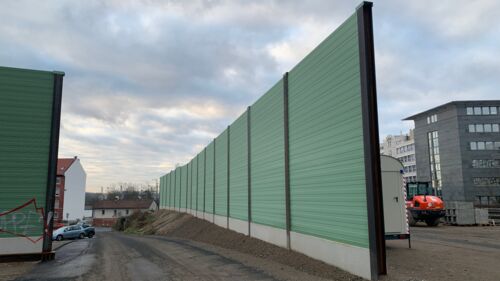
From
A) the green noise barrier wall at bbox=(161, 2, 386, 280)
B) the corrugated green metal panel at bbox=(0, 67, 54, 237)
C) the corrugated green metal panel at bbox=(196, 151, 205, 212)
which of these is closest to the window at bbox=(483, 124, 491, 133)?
the corrugated green metal panel at bbox=(196, 151, 205, 212)

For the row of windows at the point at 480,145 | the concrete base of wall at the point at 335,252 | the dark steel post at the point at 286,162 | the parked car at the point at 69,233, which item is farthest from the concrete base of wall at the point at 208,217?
the row of windows at the point at 480,145

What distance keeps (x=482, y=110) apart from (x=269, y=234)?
7268cm

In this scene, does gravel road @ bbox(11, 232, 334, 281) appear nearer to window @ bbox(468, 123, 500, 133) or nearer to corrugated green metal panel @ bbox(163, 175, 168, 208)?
corrugated green metal panel @ bbox(163, 175, 168, 208)

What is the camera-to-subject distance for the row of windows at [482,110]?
71750 mm

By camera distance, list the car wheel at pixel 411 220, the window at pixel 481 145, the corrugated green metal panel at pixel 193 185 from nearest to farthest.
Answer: the car wheel at pixel 411 220, the corrugated green metal panel at pixel 193 185, the window at pixel 481 145

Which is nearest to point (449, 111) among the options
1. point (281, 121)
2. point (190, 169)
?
point (190, 169)

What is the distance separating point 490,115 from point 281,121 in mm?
73583

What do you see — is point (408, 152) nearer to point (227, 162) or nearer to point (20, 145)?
point (227, 162)

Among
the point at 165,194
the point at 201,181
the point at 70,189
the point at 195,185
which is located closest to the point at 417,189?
the point at 201,181

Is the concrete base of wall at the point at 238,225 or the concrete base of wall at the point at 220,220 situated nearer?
the concrete base of wall at the point at 238,225

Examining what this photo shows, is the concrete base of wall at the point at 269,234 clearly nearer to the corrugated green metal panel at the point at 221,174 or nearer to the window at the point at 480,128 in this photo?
the corrugated green metal panel at the point at 221,174

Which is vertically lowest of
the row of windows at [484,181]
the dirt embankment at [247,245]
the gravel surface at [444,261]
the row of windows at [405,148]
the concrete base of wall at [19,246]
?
the dirt embankment at [247,245]

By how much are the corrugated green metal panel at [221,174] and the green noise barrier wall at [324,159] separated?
199 inches

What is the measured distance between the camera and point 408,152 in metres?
103
